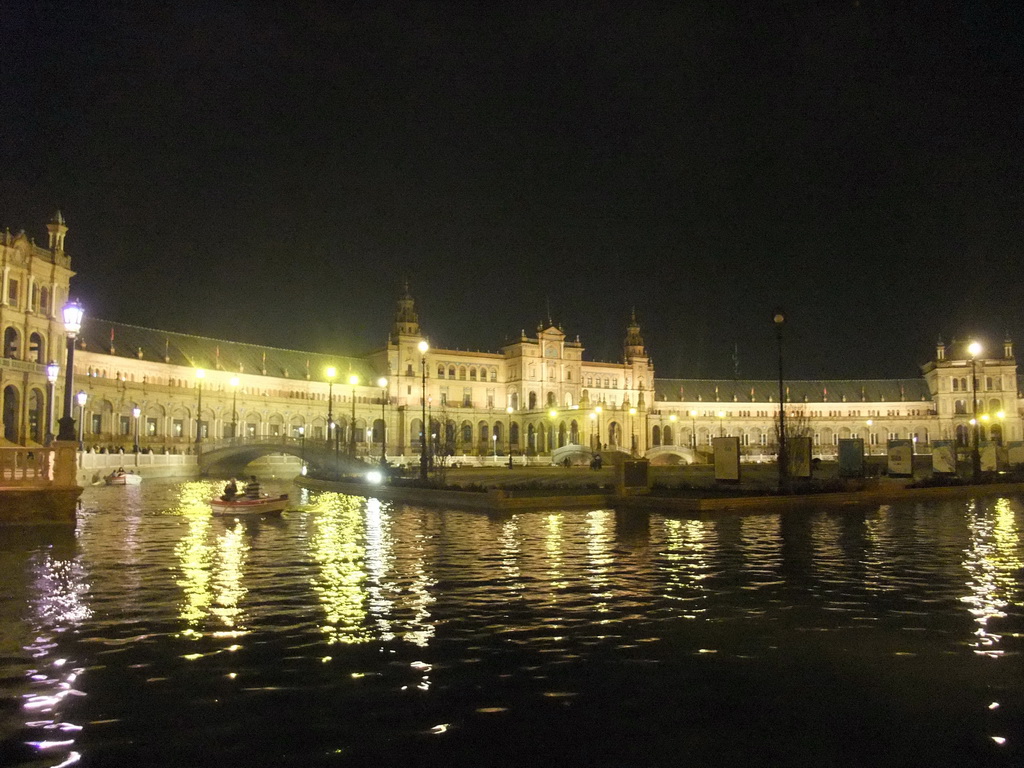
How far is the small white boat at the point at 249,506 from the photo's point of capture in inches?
1156

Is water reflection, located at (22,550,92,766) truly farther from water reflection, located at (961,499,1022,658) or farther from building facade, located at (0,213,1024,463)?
building facade, located at (0,213,1024,463)

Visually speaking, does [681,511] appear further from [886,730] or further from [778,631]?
[886,730]

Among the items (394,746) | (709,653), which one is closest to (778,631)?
(709,653)

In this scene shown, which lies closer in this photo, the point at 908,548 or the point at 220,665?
the point at 220,665

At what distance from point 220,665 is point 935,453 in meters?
49.6

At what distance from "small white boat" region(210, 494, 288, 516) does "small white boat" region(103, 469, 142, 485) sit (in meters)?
26.9

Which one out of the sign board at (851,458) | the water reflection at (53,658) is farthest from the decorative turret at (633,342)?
the water reflection at (53,658)

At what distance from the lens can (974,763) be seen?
6.50m

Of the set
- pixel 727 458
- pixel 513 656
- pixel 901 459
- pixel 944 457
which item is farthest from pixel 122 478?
pixel 944 457

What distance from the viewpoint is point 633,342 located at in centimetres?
14662

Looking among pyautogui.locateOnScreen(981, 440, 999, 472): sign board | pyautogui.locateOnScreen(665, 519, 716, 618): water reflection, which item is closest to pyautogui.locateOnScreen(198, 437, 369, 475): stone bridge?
pyautogui.locateOnScreen(981, 440, 999, 472): sign board

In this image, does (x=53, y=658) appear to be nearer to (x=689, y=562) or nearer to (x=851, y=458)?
(x=689, y=562)

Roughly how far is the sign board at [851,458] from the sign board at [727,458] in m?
7.87

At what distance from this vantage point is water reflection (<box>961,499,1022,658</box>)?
10672mm
